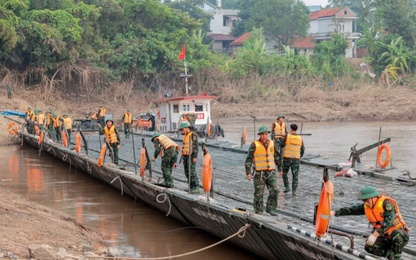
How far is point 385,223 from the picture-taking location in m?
7.98

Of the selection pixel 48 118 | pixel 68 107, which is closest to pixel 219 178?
pixel 48 118

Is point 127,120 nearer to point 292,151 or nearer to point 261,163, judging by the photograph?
point 292,151

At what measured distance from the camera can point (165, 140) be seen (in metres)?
14.5

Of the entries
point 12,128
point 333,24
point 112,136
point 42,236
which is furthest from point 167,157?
point 333,24

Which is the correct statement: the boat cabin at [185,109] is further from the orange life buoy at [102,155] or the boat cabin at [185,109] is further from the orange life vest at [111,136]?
the orange life buoy at [102,155]

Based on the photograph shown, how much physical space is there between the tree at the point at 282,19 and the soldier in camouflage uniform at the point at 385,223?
211 feet

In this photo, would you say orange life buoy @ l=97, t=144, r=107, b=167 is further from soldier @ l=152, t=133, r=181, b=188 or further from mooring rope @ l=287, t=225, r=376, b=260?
mooring rope @ l=287, t=225, r=376, b=260

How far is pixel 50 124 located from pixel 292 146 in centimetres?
1856

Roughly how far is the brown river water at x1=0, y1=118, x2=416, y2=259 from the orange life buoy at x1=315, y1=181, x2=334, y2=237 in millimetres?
2853

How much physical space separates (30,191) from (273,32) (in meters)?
54.7

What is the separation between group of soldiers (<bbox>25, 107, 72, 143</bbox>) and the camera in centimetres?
2942

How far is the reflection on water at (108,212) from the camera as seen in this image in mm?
12758

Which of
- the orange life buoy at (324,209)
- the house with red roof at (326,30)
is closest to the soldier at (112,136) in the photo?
the orange life buoy at (324,209)

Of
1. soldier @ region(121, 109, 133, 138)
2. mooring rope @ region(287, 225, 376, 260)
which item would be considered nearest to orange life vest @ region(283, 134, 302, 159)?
mooring rope @ region(287, 225, 376, 260)
